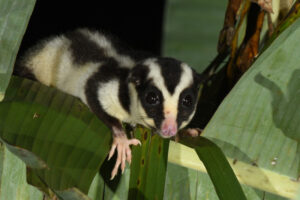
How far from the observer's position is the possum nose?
172 cm

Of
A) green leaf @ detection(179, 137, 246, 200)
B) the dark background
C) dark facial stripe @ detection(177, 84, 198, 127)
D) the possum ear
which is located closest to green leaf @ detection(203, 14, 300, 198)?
green leaf @ detection(179, 137, 246, 200)

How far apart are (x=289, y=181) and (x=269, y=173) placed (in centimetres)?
6

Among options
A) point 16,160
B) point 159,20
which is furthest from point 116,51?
point 159,20

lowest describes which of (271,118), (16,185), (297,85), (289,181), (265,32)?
(16,185)

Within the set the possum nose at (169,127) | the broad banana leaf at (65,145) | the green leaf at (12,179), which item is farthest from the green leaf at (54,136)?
the possum nose at (169,127)

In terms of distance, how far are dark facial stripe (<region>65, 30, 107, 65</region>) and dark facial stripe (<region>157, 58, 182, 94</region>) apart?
1.39ft

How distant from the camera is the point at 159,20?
3779 mm

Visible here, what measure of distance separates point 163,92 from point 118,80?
341mm

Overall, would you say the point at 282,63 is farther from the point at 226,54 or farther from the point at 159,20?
the point at 159,20

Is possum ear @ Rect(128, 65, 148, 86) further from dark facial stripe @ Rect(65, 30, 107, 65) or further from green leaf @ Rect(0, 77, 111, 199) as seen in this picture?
green leaf @ Rect(0, 77, 111, 199)

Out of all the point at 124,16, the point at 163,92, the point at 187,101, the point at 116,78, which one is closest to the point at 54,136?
the point at 163,92

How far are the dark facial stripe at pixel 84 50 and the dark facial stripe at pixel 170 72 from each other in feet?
1.39

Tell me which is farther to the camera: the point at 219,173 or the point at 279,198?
the point at 279,198

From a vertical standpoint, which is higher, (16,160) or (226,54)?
(226,54)
